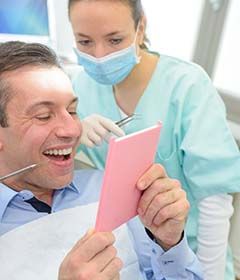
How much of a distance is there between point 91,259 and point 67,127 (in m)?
0.39

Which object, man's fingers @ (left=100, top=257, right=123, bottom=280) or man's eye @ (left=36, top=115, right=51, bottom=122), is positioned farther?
man's eye @ (left=36, top=115, right=51, bottom=122)

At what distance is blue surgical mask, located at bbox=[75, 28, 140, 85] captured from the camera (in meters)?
1.33

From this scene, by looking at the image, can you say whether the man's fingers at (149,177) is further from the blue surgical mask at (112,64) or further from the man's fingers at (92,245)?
the blue surgical mask at (112,64)

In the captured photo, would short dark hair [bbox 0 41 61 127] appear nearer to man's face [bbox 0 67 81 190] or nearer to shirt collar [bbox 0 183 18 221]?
man's face [bbox 0 67 81 190]

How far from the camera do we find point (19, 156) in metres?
1.08

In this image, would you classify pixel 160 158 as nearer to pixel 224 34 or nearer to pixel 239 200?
pixel 239 200

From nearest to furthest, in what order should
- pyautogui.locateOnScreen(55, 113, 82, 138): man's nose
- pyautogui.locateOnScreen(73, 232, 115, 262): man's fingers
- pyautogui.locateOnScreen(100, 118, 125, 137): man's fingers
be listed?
pyautogui.locateOnScreen(73, 232, 115, 262): man's fingers < pyautogui.locateOnScreen(55, 113, 82, 138): man's nose < pyautogui.locateOnScreen(100, 118, 125, 137): man's fingers

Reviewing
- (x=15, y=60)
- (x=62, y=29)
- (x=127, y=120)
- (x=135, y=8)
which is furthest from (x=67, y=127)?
(x=62, y=29)

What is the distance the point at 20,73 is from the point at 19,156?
0.21m

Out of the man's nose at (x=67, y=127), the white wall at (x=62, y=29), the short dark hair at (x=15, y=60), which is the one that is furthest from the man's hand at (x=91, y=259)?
the white wall at (x=62, y=29)

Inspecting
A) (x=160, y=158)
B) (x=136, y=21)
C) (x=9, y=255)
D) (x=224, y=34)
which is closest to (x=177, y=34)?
(x=224, y=34)

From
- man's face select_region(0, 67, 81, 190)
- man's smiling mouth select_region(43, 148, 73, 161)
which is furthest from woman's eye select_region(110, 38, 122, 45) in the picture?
man's smiling mouth select_region(43, 148, 73, 161)

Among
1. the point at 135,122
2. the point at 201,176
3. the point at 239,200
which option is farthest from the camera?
the point at 239,200

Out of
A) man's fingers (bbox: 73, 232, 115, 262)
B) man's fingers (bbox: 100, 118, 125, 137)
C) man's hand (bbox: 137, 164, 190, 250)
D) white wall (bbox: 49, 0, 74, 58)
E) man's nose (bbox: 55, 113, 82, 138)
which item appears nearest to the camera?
man's fingers (bbox: 73, 232, 115, 262)
